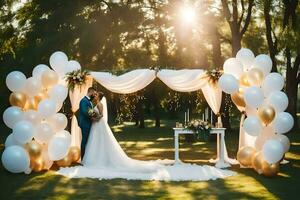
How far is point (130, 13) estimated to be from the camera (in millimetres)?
25406

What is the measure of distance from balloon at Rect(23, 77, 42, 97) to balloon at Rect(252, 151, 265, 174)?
6.28 meters

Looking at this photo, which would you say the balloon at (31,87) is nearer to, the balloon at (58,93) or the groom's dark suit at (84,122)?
the balloon at (58,93)

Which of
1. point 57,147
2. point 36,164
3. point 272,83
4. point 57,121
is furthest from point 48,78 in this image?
point 272,83

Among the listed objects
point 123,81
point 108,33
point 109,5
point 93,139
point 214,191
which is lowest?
point 214,191

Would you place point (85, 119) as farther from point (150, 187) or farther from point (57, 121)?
point (150, 187)

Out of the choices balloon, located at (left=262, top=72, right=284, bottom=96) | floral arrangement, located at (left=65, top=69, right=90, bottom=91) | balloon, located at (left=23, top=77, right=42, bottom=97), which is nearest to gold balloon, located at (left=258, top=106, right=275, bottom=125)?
balloon, located at (left=262, top=72, right=284, bottom=96)

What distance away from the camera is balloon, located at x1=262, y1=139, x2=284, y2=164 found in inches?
452

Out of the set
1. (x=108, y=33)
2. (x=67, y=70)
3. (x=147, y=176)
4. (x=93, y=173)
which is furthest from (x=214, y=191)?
(x=108, y=33)

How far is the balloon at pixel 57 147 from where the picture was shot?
40.7 feet

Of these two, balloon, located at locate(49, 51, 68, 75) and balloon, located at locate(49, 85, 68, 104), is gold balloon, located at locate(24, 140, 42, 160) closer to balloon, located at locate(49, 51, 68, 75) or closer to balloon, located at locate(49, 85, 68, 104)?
balloon, located at locate(49, 85, 68, 104)

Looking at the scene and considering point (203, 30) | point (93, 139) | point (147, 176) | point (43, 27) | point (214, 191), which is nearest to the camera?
point (214, 191)

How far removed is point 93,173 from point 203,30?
16144mm

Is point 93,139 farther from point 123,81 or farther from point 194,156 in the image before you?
point 194,156

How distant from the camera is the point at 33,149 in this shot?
12.3 m
